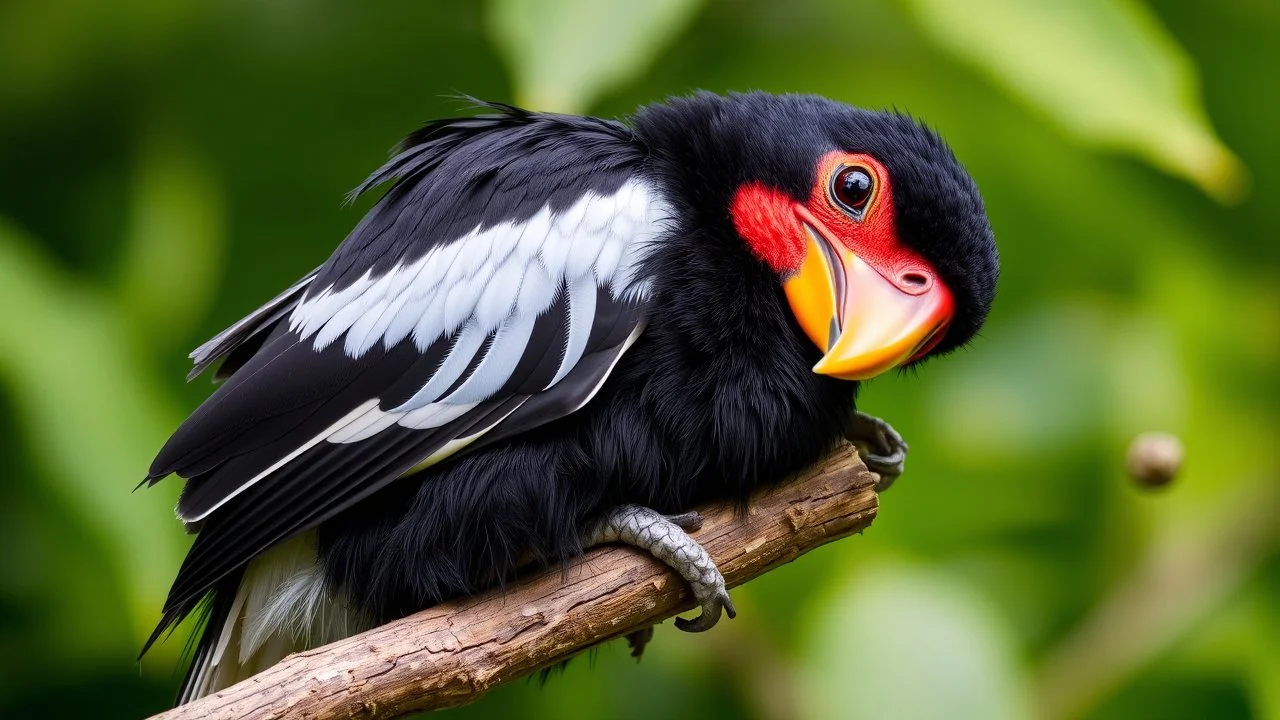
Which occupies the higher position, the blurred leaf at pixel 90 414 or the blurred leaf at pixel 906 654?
the blurred leaf at pixel 90 414

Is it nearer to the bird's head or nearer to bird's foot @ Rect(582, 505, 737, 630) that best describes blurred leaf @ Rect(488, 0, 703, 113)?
the bird's head

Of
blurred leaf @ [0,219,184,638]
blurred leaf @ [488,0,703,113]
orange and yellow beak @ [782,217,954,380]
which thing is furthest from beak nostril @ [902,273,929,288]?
blurred leaf @ [0,219,184,638]

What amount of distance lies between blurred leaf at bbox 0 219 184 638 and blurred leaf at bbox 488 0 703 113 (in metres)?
1.09

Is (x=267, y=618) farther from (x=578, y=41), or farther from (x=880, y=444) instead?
(x=578, y=41)

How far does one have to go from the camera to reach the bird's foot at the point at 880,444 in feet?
6.54

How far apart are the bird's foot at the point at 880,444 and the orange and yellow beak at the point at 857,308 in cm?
21

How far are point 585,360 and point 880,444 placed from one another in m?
0.55

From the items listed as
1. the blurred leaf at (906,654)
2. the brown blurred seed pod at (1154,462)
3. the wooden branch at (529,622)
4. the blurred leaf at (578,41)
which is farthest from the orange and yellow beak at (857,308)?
the blurred leaf at (906,654)

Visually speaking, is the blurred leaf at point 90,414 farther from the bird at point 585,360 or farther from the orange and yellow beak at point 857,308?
the orange and yellow beak at point 857,308

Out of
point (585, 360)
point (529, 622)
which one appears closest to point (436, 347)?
point (585, 360)

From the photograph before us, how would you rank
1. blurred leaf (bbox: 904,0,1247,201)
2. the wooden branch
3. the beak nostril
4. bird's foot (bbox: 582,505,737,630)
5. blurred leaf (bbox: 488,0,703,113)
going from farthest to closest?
blurred leaf (bbox: 904,0,1247,201) → blurred leaf (bbox: 488,0,703,113) → the beak nostril → bird's foot (bbox: 582,505,737,630) → the wooden branch

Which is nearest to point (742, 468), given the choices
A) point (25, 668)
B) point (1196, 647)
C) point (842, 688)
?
point (842, 688)

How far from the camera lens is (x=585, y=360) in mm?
1758

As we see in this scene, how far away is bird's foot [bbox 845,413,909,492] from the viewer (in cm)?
199
